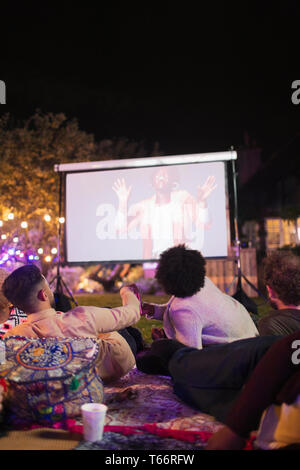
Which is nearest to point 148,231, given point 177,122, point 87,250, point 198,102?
point 87,250

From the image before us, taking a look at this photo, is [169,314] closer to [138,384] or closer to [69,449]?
[138,384]

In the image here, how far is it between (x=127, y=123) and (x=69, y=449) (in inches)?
612

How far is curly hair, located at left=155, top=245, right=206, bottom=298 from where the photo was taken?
2.36 metres

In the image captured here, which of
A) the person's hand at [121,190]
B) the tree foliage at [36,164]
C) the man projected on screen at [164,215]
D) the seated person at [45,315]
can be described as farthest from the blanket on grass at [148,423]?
the tree foliage at [36,164]

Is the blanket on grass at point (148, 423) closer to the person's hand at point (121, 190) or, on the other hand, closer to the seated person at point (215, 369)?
the seated person at point (215, 369)

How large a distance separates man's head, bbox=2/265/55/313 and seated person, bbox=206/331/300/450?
131 centimetres

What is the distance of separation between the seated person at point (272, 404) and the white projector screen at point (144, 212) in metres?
4.28

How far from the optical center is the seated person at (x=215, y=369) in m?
1.72

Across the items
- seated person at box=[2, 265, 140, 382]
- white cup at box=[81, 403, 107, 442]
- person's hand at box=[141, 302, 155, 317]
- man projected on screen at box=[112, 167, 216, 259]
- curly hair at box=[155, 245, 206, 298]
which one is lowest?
white cup at box=[81, 403, 107, 442]

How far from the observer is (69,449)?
165 centimetres

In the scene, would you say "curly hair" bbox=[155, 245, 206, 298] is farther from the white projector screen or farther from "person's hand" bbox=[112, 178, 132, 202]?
"person's hand" bbox=[112, 178, 132, 202]

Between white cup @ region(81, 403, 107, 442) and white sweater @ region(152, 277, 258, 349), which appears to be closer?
white cup @ region(81, 403, 107, 442)

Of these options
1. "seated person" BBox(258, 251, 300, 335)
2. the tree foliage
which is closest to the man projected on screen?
"seated person" BBox(258, 251, 300, 335)

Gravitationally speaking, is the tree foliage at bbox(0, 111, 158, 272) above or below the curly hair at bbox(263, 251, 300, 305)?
above
